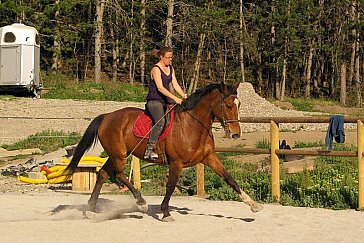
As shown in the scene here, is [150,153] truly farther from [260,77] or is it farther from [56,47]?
[260,77]

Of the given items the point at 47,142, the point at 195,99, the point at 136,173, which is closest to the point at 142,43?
the point at 47,142

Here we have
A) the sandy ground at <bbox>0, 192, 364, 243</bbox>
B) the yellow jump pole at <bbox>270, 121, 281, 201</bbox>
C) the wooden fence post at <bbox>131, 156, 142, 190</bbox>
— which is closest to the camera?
the sandy ground at <bbox>0, 192, 364, 243</bbox>

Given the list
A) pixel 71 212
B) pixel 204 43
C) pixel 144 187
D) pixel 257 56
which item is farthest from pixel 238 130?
pixel 257 56

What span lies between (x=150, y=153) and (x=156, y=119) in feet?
1.52

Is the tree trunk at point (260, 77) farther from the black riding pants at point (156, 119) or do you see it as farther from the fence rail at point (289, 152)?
the black riding pants at point (156, 119)

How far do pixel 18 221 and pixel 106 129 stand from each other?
177 centimetres

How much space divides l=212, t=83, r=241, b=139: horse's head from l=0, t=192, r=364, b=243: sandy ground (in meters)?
1.21

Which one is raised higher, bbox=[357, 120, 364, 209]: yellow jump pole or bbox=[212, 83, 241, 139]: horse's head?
bbox=[212, 83, 241, 139]: horse's head

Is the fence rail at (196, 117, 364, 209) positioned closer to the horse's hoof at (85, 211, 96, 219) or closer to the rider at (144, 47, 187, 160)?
the rider at (144, 47, 187, 160)

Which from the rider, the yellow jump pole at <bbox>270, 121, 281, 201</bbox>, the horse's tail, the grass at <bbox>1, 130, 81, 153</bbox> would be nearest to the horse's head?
the rider

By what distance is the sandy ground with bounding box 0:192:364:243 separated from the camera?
8.24 meters

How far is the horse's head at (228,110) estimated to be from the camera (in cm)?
941

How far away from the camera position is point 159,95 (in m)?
9.83

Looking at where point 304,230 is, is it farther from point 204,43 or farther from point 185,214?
point 204,43
